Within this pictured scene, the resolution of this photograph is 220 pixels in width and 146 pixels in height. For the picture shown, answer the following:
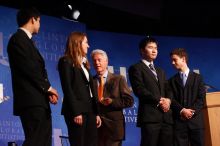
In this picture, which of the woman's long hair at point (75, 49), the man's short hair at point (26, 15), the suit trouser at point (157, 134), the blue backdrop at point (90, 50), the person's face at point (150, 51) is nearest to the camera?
the man's short hair at point (26, 15)

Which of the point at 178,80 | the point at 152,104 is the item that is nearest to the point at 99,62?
the point at 152,104

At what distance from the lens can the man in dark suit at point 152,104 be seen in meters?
4.27

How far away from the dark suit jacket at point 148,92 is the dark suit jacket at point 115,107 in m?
0.15

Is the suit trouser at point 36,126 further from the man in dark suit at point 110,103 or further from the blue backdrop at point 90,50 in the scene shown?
the blue backdrop at point 90,50

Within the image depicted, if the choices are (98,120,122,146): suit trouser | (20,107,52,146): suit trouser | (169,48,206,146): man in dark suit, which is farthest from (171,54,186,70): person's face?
(20,107,52,146): suit trouser

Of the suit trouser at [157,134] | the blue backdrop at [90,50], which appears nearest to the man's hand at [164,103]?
the suit trouser at [157,134]

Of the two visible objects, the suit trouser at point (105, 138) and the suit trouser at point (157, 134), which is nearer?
the suit trouser at point (157, 134)

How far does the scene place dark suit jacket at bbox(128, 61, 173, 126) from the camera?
4285 millimetres

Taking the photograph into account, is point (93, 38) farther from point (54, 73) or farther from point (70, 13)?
point (54, 73)

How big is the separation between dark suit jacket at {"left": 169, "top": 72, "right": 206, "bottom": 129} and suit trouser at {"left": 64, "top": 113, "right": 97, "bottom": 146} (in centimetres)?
133

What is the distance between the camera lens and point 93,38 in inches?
293

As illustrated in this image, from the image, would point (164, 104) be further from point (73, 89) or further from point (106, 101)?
point (73, 89)

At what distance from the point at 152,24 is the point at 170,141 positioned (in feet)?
14.2

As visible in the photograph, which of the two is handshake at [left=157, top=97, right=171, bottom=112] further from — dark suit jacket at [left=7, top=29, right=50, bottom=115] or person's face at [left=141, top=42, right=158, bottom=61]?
dark suit jacket at [left=7, top=29, right=50, bottom=115]
